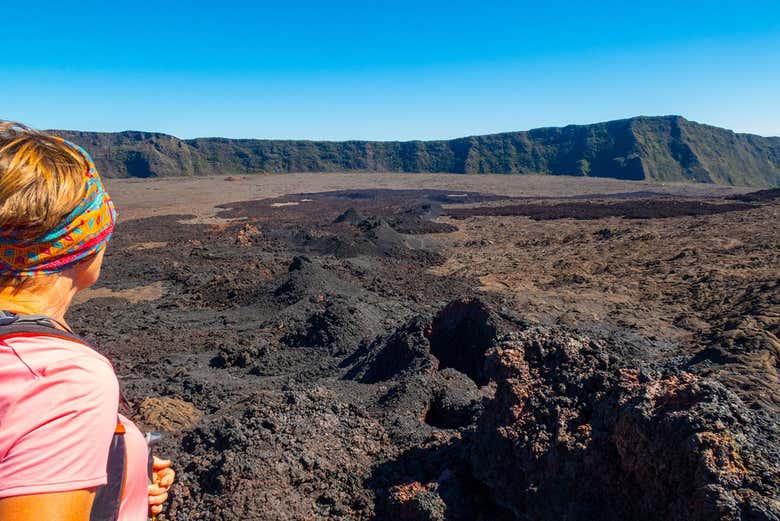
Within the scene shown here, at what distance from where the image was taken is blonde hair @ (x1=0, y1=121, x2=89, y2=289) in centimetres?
110

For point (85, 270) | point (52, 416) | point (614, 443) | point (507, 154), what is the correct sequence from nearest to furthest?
point (52, 416) < point (85, 270) < point (614, 443) < point (507, 154)

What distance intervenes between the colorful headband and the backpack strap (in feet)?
0.43

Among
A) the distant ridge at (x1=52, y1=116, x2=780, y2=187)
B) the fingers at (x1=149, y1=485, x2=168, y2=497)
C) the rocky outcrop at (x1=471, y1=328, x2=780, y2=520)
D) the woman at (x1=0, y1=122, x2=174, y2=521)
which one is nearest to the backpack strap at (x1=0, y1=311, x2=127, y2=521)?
the woman at (x1=0, y1=122, x2=174, y2=521)

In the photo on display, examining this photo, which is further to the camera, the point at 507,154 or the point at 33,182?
the point at 507,154

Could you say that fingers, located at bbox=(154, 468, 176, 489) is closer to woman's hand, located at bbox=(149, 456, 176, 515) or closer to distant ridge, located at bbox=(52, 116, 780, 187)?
woman's hand, located at bbox=(149, 456, 176, 515)

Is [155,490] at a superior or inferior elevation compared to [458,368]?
superior

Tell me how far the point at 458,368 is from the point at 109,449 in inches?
242

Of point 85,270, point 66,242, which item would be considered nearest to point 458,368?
point 85,270

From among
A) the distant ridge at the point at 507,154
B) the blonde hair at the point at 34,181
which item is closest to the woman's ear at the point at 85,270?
the blonde hair at the point at 34,181

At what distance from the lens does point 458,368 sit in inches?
277

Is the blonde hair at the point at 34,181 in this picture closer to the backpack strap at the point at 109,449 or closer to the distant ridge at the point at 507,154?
the backpack strap at the point at 109,449

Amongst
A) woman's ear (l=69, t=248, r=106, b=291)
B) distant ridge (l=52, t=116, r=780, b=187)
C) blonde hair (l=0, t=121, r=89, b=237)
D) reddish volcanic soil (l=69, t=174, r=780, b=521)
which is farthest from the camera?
distant ridge (l=52, t=116, r=780, b=187)

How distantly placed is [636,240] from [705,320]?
27.4 ft

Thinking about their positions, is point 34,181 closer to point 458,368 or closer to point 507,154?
point 458,368
